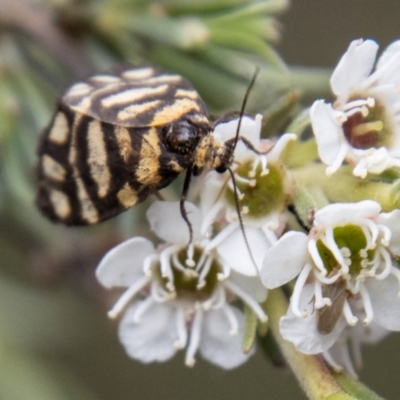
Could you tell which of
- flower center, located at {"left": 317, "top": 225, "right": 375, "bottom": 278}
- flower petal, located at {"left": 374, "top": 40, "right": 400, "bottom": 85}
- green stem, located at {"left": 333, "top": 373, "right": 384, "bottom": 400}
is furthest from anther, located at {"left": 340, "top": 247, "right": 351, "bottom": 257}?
flower petal, located at {"left": 374, "top": 40, "right": 400, "bottom": 85}

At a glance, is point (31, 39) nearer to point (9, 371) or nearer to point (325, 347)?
point (9, 371)

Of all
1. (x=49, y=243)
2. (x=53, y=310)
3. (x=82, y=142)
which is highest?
(x=82, y=142)

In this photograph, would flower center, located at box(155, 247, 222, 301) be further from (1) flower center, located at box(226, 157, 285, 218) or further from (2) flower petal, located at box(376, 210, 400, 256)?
(2) flower petal, located at box(376, 210, 400, 256)

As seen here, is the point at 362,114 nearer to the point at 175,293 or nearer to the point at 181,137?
the point at 181,137

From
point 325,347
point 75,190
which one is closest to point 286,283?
point 325,347

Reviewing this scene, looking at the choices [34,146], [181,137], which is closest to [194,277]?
[181,137]

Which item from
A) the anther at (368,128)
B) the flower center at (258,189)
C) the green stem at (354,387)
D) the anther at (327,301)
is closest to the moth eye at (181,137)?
the flower center at (258,189)

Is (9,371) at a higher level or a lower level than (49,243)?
lower
